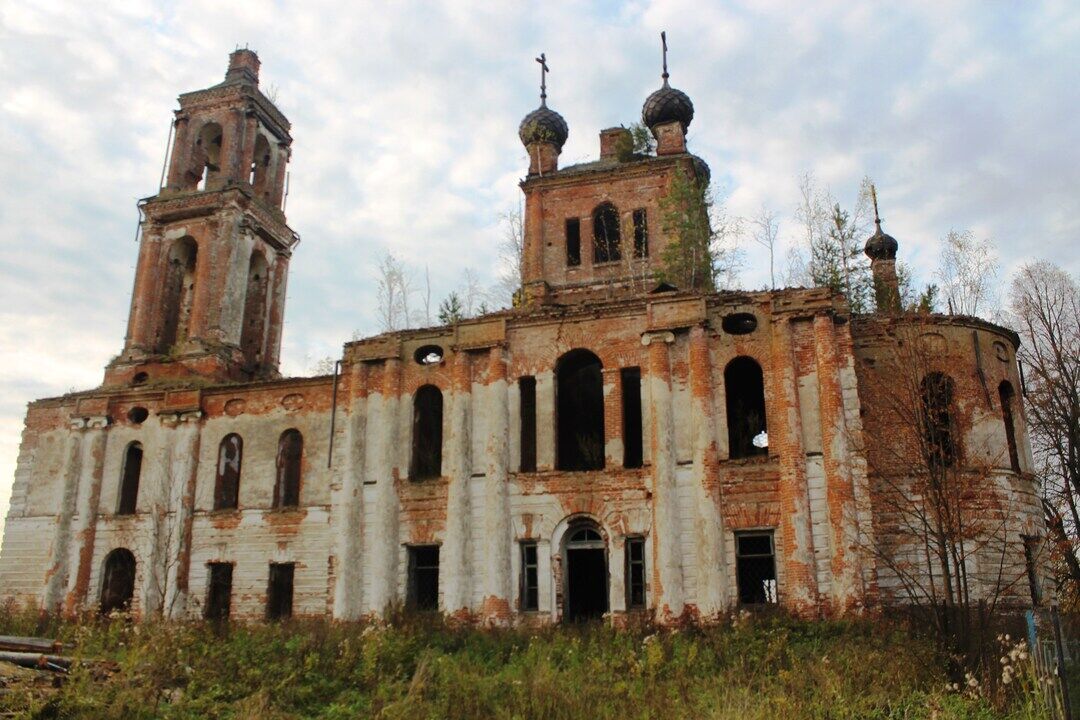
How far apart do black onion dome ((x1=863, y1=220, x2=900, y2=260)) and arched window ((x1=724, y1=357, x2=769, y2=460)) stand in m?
6.57

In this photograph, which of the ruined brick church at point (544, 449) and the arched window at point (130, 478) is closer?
the ruined brick church at point (544, 449)

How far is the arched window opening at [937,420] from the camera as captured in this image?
1295 centimetres

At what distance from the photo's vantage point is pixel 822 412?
16.8m

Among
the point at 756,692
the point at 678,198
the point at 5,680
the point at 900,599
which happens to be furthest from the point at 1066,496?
the point at 5,680

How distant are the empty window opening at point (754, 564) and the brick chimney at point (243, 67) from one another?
20580 millimetres

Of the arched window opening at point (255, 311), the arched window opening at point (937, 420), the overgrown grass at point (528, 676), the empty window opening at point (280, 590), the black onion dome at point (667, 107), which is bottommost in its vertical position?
the overgrown grass at point (528, 676)

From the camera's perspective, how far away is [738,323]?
59.6 ft

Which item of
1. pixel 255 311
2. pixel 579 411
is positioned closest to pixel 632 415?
pixel 579 411

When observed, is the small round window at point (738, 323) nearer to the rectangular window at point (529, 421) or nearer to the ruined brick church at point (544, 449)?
the ruined brick church at point (544, 449)

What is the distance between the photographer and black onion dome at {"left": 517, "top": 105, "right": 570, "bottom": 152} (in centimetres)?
2603

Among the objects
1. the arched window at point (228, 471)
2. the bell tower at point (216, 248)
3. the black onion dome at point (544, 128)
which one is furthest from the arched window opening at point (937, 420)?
the bell tower at point (216, 248)

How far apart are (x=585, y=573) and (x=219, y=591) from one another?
29.0 feet

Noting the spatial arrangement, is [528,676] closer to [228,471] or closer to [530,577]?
[530,577]

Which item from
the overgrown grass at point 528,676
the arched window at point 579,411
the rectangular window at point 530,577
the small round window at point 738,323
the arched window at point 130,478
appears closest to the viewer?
the overgrown grass at point 528,676
